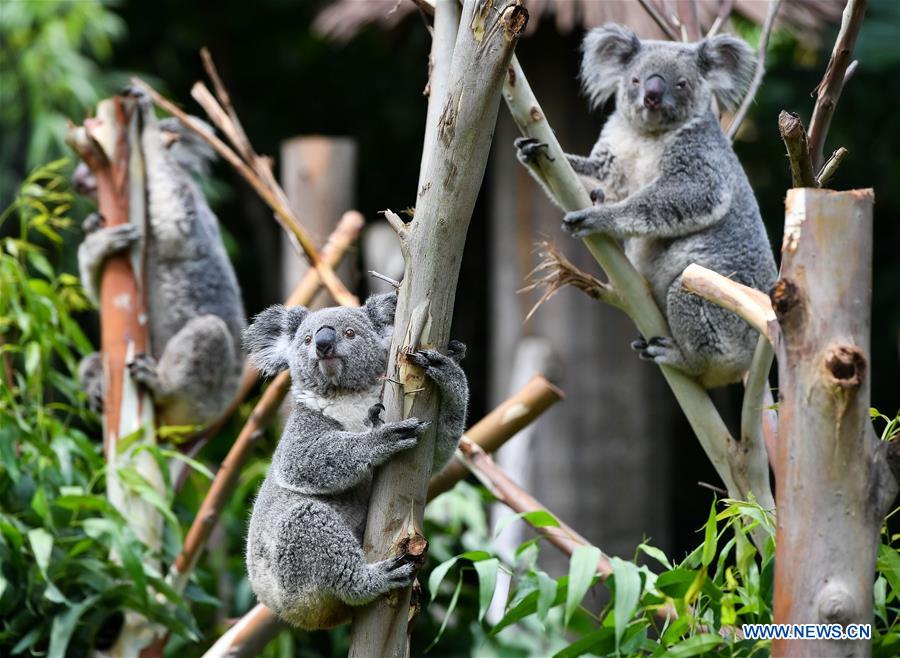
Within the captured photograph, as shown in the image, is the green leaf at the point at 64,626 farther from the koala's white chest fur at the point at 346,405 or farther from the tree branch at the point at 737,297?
the tree branch at the point at 737,297

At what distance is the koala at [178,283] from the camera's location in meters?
4.19

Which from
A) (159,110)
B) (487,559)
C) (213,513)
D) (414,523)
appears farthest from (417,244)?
(159,110)

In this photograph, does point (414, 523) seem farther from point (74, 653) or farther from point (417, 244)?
point (74, 653)

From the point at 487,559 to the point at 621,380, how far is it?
3.54 m

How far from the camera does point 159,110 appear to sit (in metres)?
6.47

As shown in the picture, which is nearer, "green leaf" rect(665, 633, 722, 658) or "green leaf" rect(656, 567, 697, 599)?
"green leaf" rect(665, 633, 722, 658)

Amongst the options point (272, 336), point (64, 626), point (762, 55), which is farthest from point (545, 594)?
point (762, 55)

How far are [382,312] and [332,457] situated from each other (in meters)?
0.48

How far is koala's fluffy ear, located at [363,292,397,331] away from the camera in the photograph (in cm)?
264

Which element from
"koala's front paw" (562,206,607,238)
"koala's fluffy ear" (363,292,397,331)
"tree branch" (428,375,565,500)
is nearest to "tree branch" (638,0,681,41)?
"koala's front paw" (562,206,607,238)

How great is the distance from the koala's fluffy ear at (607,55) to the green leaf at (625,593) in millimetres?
1934

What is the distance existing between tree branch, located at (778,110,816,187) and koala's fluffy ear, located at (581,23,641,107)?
1.58m

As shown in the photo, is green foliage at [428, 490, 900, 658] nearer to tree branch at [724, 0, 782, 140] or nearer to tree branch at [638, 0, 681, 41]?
tree branch at [724, 0, 782, 140]

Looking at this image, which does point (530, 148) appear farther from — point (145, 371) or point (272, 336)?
point (145, 371)
